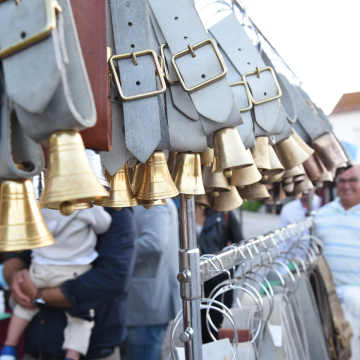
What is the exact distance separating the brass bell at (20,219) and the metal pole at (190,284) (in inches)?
17.8

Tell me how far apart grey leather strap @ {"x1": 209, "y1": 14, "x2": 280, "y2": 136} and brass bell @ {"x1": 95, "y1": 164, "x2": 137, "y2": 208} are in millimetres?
388

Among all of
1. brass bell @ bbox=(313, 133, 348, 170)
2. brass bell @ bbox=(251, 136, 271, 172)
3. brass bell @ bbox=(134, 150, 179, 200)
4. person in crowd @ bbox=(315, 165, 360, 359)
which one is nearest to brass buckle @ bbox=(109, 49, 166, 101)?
brass bell @ bbox=(134, 150, 179, 200)

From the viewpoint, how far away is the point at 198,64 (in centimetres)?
72

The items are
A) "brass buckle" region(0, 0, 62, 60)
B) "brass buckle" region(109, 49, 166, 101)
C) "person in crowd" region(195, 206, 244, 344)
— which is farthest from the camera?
"person in crowd" region(195, 206, 244, 344)

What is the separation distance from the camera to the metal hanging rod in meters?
0.98

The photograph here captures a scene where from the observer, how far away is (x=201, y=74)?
719 millimetres

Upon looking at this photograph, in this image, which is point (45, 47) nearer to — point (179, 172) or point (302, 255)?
point (179, 172)

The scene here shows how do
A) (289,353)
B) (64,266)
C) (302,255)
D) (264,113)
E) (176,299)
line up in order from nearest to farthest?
(264,113) < (289,353) < (64,266) < (176,299) < (302,255)

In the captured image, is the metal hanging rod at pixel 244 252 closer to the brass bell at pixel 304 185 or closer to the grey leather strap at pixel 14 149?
the brass bell at pixel 304 185

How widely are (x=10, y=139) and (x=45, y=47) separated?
0.14m

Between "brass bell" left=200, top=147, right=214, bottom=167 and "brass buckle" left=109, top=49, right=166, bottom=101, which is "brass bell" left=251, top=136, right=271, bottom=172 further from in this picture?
"brass buckle" left=109, top=49, right=166, bottom=101

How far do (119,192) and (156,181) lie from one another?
0.24ft

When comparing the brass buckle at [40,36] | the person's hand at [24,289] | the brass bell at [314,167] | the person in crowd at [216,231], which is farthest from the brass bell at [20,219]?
the person in crowd at [216,231]

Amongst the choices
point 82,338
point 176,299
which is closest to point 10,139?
point 82,338
